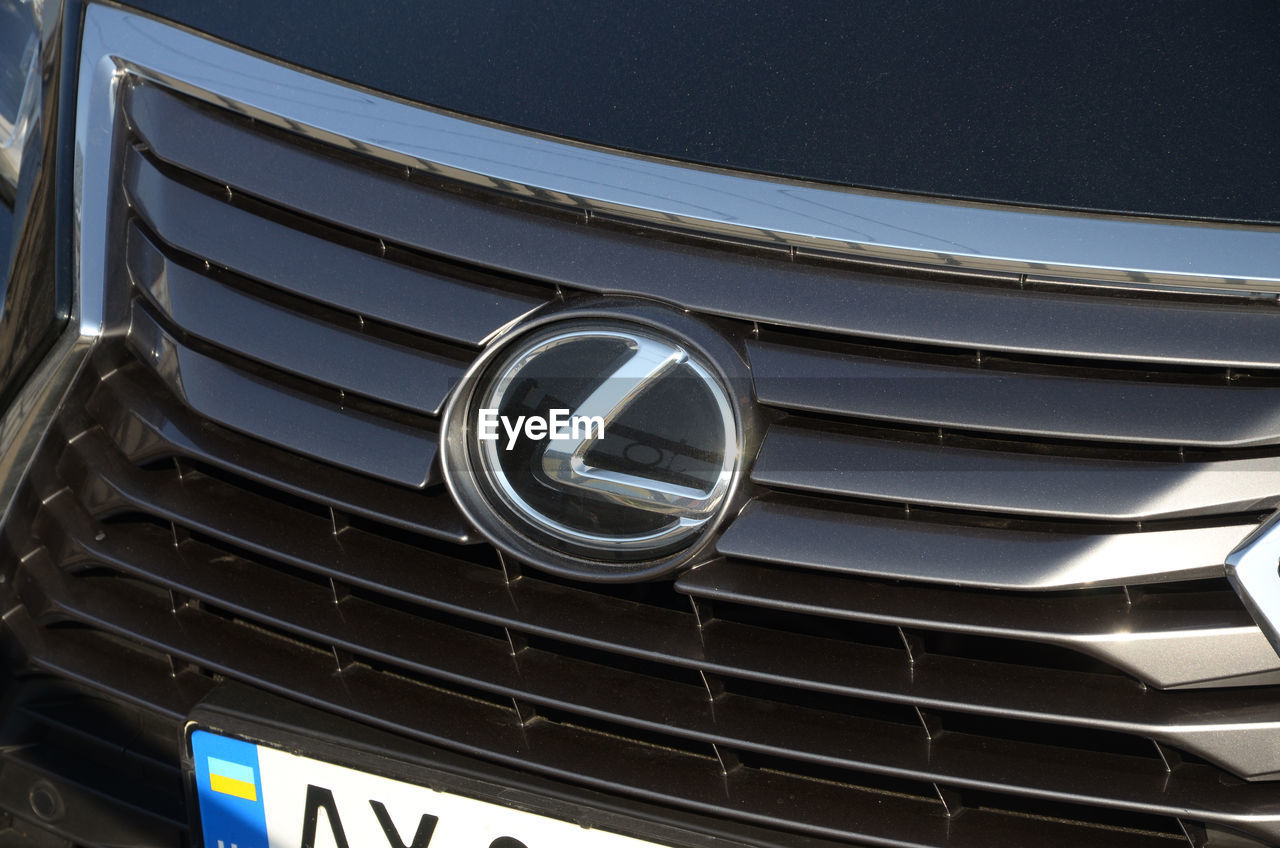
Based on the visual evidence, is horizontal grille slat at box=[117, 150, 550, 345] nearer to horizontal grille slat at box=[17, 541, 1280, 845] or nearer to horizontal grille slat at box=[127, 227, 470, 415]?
horizontal grille slat at box=[127, 227, 470, 415]

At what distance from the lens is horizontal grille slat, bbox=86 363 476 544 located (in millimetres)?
1493

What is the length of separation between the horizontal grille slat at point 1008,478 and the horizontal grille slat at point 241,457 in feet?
1.24


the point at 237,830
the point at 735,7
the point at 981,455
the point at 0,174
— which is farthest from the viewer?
the point at 0,174

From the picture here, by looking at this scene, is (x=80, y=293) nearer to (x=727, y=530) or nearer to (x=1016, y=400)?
(x=727, y=530)

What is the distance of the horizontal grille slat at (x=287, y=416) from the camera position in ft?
4.89

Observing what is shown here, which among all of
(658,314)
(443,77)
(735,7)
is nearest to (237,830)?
(658,314)

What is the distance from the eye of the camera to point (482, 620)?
1464 millimetres

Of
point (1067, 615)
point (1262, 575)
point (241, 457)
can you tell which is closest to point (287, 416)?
point (241, 457)

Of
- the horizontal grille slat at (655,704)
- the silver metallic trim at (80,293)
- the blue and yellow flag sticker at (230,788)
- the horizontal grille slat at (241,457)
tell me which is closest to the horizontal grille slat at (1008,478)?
the horizontal grille slat at (655,704)

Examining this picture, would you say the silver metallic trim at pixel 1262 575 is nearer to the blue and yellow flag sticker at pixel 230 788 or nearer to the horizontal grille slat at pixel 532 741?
the horizontal grille slat at pixel 532 741

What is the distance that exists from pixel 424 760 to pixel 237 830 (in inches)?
10.4

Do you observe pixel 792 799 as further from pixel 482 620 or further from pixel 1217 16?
pixel 1217 16

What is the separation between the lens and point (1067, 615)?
128cm

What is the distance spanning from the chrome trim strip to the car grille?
0.09 feet
